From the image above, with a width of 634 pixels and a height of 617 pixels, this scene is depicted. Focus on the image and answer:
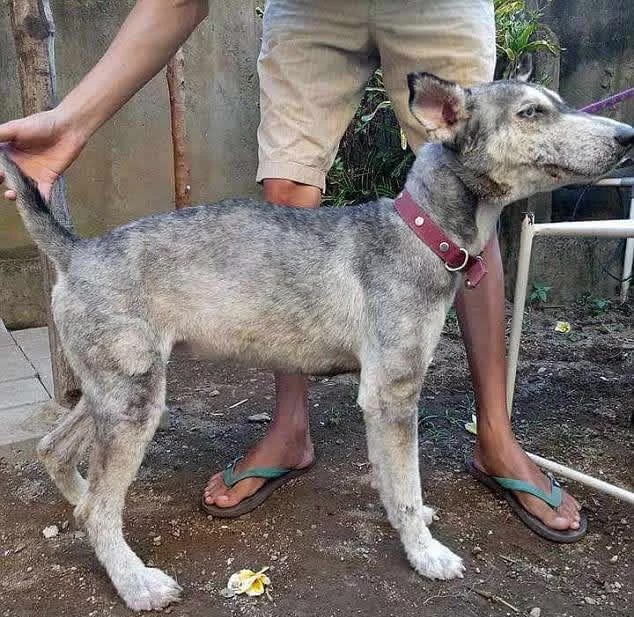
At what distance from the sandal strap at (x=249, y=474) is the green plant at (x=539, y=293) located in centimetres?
336

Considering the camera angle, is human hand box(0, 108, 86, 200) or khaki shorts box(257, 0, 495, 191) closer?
human hand box(0, 108, 86, 200)

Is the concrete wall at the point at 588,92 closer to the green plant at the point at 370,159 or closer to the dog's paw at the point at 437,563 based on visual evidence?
the green plant at the point at 370,159

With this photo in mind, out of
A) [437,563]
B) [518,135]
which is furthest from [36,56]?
[437,563]

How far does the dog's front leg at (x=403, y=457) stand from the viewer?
2.49 meters

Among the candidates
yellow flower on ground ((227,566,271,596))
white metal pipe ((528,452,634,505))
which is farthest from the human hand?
white metal pipe ((528,452,634,505))

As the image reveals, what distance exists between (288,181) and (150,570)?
1.60 m

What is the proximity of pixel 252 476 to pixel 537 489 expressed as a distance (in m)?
Answer: 1.18

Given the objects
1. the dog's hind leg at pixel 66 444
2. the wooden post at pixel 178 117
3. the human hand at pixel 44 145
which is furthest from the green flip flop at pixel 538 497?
the wooden post at pixel 178 117

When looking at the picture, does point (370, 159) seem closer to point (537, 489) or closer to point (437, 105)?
point (437, 105)

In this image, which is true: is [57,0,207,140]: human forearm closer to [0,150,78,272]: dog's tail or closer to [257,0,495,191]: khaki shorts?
[0,150,78,272]: dog's tail

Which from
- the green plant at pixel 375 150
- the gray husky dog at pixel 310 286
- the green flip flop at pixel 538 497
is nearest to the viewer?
the gray husky dog at pixel 310 286

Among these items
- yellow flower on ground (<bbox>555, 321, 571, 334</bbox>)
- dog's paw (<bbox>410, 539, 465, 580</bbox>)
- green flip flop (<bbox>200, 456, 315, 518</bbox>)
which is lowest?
yellow flower on ground (<bbox>555, 321, 571, 334</bbox>)

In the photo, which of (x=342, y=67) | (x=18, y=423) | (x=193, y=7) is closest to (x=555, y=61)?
(x=342, y=67)

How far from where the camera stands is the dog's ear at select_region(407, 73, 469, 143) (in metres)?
2.29
